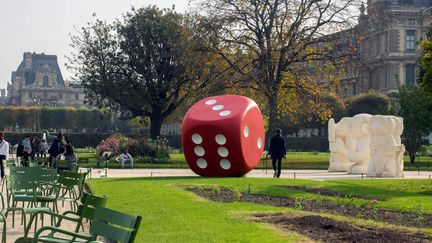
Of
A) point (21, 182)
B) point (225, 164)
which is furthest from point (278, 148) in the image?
point (21, 182)

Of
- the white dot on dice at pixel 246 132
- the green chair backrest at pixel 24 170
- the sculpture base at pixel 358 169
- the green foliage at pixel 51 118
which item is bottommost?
the sculpture base at pixel 358 169

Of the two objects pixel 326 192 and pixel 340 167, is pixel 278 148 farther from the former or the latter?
pixel 340 167

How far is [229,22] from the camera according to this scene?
4406cm

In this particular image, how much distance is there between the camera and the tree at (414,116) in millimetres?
50875

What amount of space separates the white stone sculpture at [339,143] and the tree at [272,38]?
7412 mm

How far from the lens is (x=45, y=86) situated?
178m

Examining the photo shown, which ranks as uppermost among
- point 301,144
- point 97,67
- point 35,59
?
point 35,59

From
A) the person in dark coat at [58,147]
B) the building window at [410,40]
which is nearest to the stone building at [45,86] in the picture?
the building window at [410,40]

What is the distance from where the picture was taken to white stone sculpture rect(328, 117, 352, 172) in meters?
36.6

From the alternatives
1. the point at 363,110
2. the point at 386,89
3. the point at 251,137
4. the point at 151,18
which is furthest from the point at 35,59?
the point at 251,137

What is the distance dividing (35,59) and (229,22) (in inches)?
5804

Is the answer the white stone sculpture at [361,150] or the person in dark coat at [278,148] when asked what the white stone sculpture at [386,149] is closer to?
the white stone sculpture at [361,150]

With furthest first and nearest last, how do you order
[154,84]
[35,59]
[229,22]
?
[35,59]
[154,84]
[229,22]

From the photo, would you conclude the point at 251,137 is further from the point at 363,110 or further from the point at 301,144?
the point at 363,110
